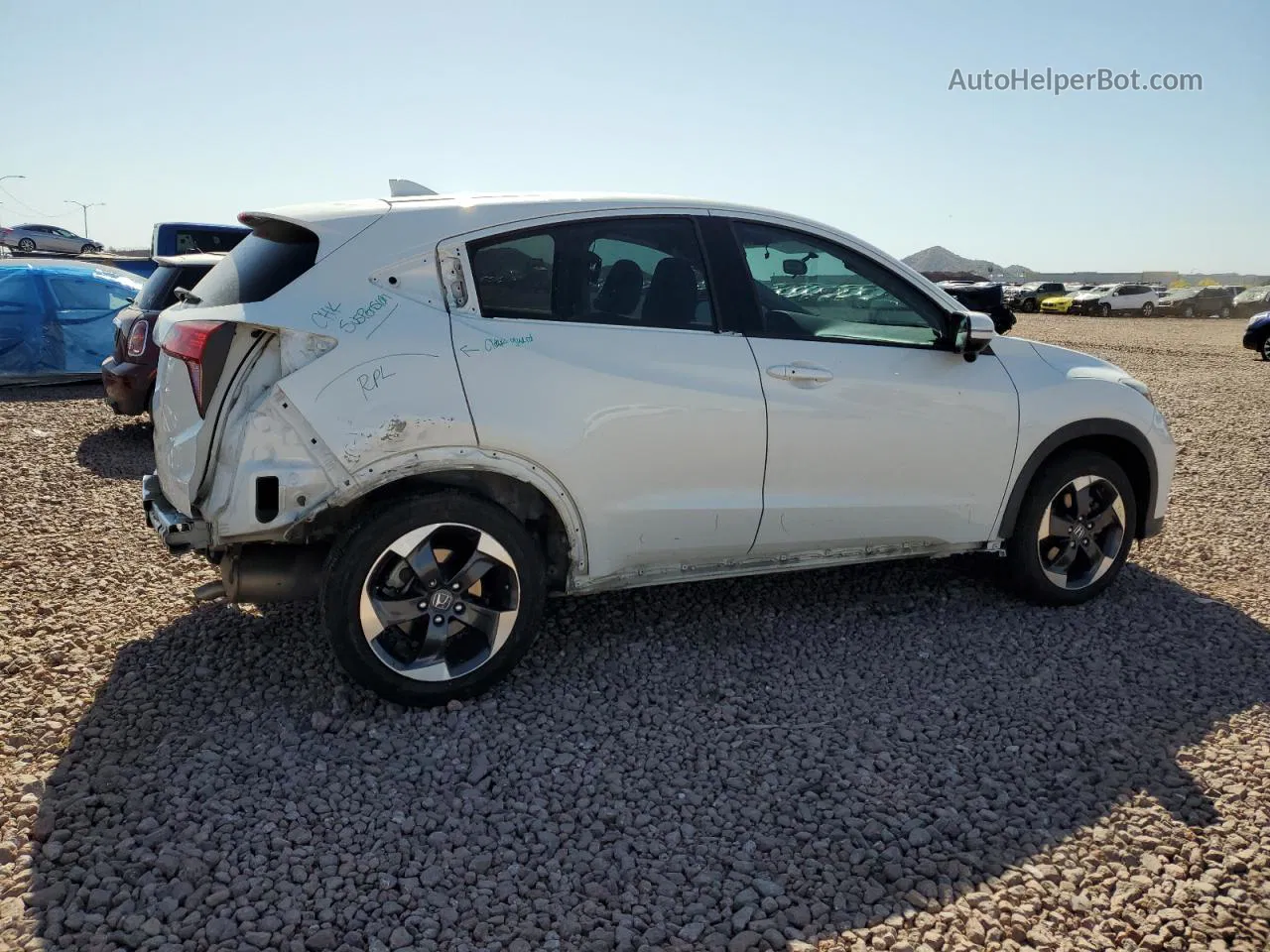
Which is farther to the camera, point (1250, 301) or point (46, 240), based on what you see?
point (46, 240)

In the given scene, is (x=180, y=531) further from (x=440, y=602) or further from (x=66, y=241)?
(x=66, y=241)

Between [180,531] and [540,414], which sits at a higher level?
[540,414]

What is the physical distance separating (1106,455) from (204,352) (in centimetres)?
420

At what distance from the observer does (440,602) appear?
3.62m

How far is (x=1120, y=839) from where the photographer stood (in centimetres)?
292

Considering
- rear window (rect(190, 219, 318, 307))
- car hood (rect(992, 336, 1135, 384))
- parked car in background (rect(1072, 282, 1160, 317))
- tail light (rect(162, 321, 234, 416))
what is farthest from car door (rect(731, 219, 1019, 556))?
parked car in background (rect(1072, 282, 1160, 317))

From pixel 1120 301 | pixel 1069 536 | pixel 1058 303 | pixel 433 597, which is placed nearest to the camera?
pixel 433 597

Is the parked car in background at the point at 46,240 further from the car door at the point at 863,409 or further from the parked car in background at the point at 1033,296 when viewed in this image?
the car door at the point at 863,409

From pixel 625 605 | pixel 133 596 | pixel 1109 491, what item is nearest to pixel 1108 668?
pixel 1109 491

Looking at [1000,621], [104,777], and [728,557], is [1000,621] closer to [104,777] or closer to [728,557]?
[728,557]

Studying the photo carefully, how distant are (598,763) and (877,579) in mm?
2321

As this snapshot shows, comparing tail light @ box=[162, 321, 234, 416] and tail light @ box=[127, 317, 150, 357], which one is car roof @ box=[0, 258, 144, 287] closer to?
tail light @ box=[127, 317, 150, 357]

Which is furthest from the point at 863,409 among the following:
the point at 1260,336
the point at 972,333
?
the point at 1260,336

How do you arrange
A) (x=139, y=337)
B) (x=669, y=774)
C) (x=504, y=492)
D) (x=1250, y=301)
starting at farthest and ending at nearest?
(x=1250, y=301), (x=139, y=337), (x=504, y=492), (x=669, y=774)
